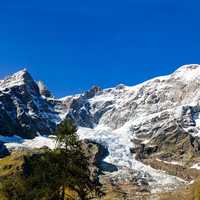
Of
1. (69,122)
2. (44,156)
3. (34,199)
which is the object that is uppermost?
(69,122)

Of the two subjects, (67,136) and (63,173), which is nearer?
(63,173)

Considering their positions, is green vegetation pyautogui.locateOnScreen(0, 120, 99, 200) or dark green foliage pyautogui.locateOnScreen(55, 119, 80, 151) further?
dark green foliage pyautogui.locateOnScreen(55, 119, 80, 151)

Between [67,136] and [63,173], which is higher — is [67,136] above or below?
above

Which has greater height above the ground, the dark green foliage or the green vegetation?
the dark green foliage

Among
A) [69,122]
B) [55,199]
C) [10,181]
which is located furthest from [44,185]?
[10,181]

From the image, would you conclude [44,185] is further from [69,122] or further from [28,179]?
[69,122]

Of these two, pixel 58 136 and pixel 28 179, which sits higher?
pixel 58 136

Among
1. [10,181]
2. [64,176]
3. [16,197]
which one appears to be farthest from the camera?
[10,181]

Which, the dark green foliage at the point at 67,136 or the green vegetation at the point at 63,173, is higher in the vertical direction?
the dark green foliage at the point at 67,136

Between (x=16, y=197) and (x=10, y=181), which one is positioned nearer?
(x=16, y=197)

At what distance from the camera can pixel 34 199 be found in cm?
4816

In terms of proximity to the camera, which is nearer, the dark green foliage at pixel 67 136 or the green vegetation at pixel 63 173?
the green vegetation at pixel 63 173

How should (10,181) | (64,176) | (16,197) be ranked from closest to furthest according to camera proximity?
(64,176)
(16,197)
(10,181)

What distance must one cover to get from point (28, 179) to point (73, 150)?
4.69 meters
